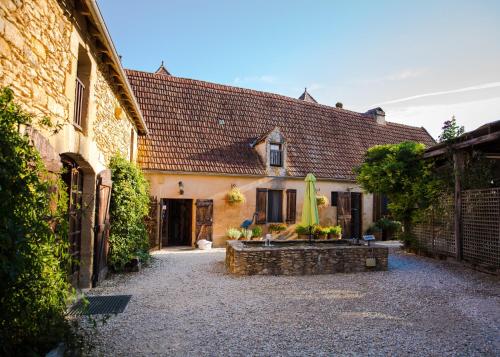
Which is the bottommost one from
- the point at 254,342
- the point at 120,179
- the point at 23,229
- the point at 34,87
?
the point at 254,342

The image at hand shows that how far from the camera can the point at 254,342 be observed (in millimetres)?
4367

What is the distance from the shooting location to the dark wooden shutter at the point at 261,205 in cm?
1382

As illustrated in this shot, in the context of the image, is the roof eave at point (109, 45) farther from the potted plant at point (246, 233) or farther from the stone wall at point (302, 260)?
the potted plant at point (246, 233)

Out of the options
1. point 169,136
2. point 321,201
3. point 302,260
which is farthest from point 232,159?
point 302,260

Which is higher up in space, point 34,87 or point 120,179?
point 34,87

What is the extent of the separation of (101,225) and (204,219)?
5.97 m

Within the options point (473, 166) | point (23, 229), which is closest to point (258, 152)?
point (473, 166)

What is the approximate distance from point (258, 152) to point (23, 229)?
12223 millimetres

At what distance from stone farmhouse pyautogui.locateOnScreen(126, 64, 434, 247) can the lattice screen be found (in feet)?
20.2

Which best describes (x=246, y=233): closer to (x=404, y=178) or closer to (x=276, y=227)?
(x=276, y=227)

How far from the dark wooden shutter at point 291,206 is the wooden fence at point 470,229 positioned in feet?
15.6

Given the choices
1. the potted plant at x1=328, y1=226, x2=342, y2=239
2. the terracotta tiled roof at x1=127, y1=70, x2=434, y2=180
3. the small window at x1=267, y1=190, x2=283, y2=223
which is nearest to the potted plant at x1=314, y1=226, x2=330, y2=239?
the potted plant at x1=328, y1=226, x2=342, y2=239

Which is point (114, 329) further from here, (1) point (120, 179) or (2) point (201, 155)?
(2) point (201, 155)

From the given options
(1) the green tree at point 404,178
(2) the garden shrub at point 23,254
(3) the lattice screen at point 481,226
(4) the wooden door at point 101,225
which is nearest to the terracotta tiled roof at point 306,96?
(1) the green tree at point 404,178
